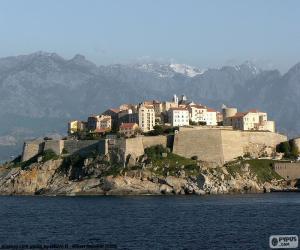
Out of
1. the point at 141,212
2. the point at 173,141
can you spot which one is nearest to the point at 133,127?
the point at 173,141

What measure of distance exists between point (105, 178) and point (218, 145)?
16.0 metres

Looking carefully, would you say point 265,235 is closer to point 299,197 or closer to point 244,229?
point 244,229

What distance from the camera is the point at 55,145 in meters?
124

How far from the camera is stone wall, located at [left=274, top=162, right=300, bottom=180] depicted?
391 ft

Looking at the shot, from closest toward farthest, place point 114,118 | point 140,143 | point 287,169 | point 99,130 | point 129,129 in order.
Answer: point 140,143 < point 287,169 < point 129,129 < point 99,130 < point 114,118

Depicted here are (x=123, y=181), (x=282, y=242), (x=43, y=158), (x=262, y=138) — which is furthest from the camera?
(x=262, y=138)

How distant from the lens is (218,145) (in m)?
117

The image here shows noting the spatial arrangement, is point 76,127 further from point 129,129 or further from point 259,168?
point 259,168

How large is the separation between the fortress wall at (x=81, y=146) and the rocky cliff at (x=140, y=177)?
7.70ft

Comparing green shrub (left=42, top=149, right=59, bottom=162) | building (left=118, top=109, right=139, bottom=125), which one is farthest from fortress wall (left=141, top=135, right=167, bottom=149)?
green shrub (left=42, top=149, right=59, bottom=162)

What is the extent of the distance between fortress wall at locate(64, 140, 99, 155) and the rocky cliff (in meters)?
2.35

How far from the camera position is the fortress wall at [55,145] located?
4847 inches

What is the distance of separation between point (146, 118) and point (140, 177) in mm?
21040

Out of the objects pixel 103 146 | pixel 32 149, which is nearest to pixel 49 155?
pixel 32 149
